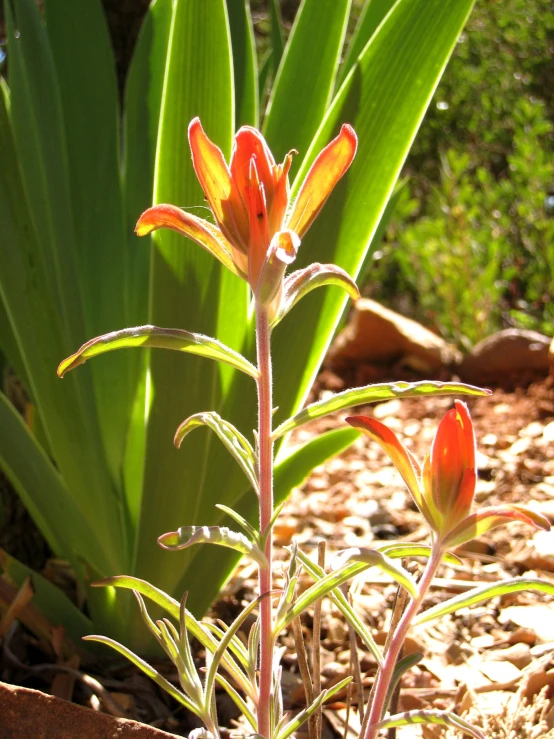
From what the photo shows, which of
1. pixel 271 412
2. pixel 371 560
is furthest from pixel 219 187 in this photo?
pixel 371 560

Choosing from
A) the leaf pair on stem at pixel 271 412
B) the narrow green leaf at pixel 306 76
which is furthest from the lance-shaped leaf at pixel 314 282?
the narrow green leaf at pixel 306 76

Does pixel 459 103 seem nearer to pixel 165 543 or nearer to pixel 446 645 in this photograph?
pixel 446 645

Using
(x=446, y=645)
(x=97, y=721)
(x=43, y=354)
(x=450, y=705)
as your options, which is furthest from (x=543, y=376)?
(x=97, y=721)

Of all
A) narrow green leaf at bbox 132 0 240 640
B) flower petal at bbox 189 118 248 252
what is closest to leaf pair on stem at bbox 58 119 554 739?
flower petal at bbox 189 118 248 252

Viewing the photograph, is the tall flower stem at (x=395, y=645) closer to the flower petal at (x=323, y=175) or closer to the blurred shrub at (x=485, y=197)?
the flower petal at (x=323, y=175)

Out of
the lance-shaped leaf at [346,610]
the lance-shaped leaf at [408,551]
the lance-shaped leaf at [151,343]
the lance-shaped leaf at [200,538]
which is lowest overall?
the lance-shaped leaf at [346,610]

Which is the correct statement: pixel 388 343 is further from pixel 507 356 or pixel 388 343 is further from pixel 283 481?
pixel 283 481

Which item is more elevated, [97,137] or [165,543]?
[97,137]

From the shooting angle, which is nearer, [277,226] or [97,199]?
[277,226]
